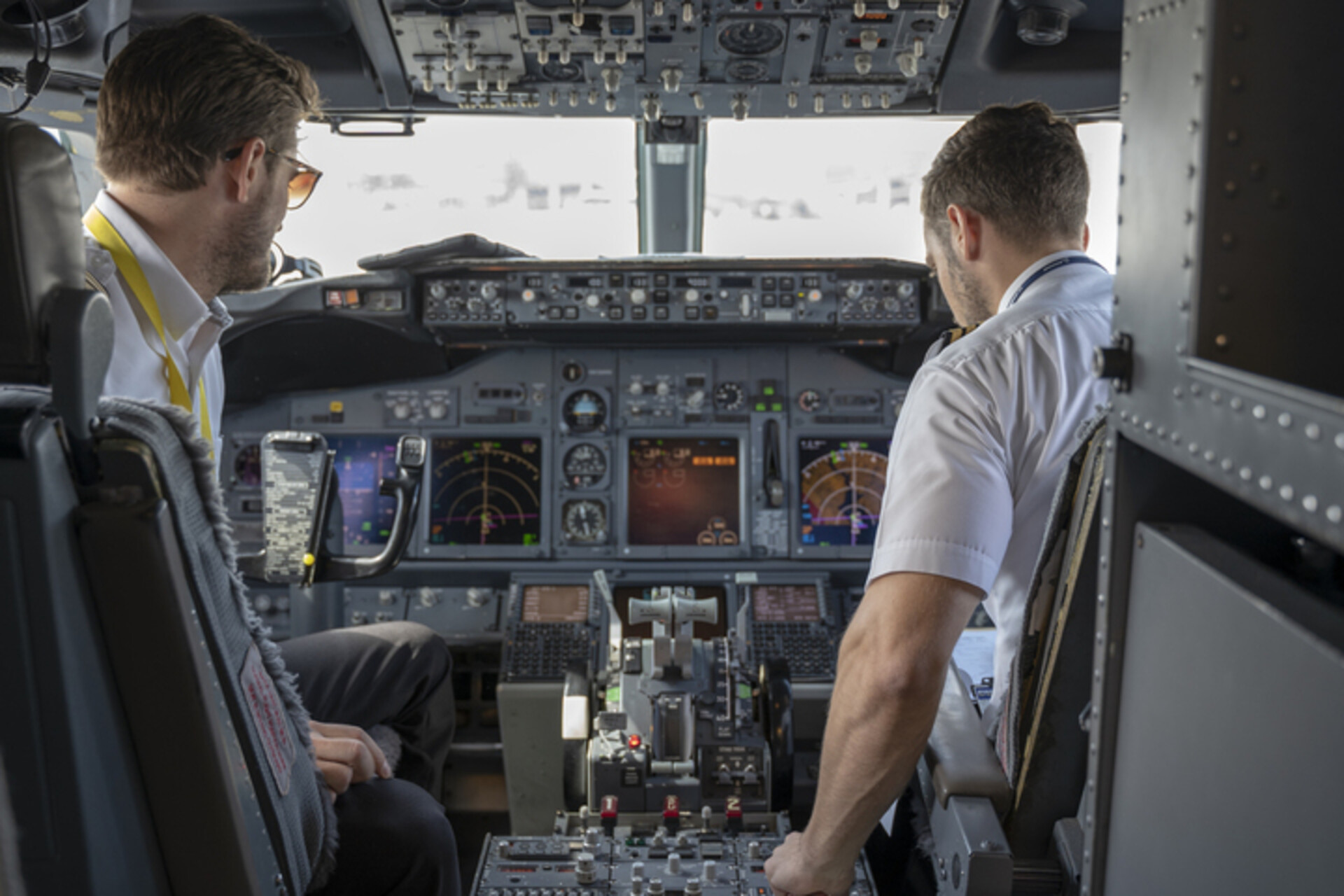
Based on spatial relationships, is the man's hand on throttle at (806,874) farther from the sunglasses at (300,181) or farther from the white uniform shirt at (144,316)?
the sunglasses at (300,181)

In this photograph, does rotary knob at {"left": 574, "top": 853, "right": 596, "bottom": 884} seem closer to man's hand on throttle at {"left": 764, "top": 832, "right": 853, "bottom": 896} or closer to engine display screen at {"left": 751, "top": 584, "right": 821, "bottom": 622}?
man's hand on throttle at {"left": 764, "top": 832, "right": 853, "bottom": 896}

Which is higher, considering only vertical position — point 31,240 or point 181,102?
point 181,102

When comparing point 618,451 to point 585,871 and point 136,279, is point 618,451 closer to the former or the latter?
point 585,871

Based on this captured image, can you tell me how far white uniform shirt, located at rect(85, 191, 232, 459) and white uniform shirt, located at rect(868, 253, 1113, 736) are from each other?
1072mm

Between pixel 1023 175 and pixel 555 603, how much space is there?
224 cm

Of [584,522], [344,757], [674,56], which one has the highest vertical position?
[674,56]

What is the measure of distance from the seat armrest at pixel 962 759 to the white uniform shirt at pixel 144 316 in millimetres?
1216

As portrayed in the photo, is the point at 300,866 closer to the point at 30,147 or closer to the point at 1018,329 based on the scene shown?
the point at 30,147

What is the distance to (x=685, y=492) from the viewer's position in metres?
3.57

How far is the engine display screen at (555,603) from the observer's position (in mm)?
3354

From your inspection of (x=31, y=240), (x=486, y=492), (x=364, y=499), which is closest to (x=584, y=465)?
(x=486, y=492)

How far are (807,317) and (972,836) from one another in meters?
2.26

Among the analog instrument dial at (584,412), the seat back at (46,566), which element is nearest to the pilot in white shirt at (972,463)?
the seat back at (46,566)

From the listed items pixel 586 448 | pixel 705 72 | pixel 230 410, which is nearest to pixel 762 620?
pixel 586 448
